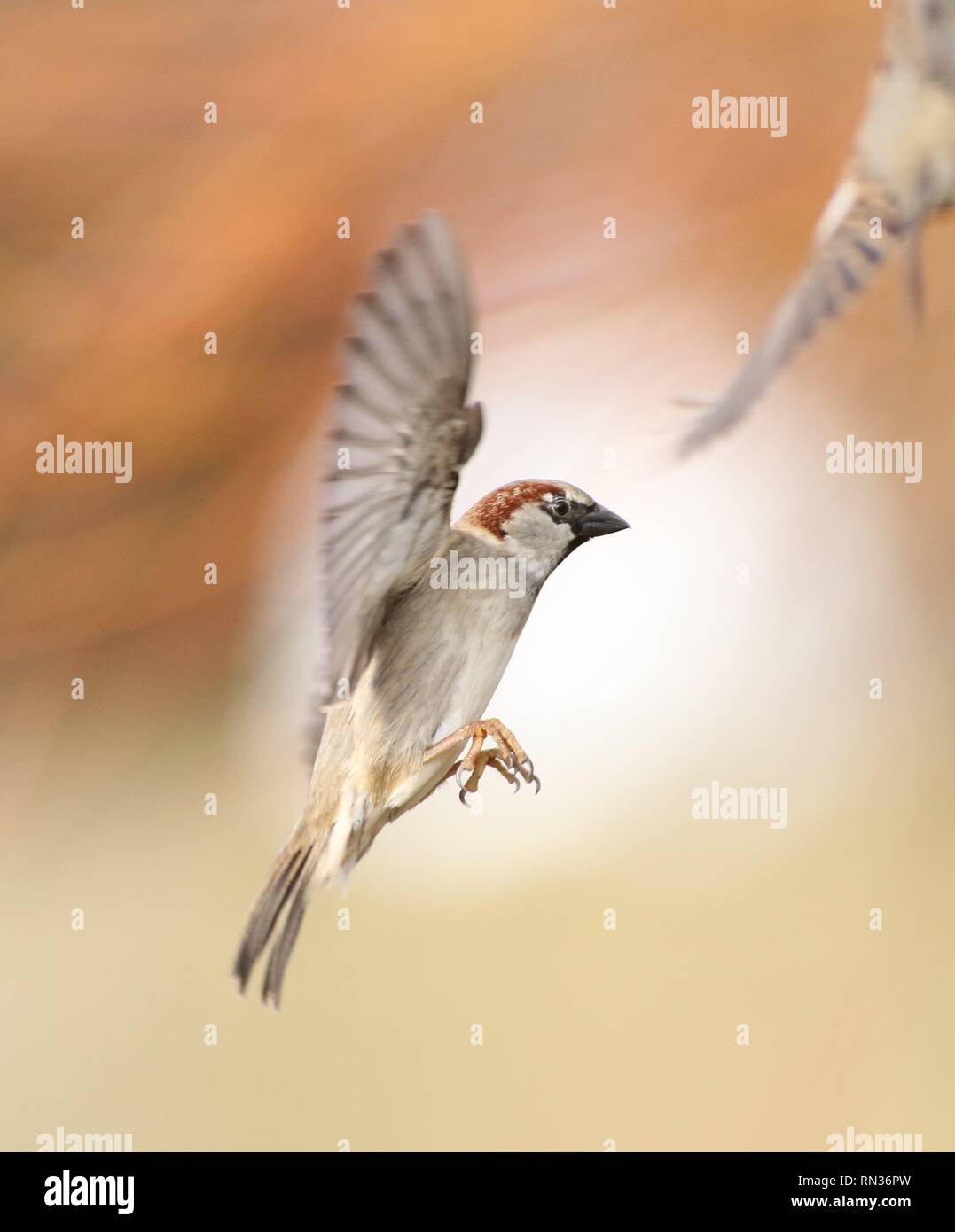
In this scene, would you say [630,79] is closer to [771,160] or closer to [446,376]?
[771,160]

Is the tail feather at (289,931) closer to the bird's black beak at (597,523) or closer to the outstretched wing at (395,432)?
the outstretched wing at (395,432)

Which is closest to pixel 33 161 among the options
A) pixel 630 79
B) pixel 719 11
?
pixel 630 79

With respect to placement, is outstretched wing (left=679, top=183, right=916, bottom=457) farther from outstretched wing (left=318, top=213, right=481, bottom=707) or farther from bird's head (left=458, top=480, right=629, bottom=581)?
outstretched wing (left=318, top=213, right=481, bottom=707)

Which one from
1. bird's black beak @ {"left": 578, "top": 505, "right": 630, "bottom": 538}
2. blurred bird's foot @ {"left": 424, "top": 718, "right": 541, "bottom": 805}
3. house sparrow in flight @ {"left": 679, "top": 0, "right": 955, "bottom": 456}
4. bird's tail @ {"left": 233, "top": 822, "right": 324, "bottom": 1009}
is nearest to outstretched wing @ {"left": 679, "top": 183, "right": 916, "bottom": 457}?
house sparrow in flight @ {"left": 679, "top": 0, "right": 955, "bottom": 456}

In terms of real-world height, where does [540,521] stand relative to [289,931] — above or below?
above

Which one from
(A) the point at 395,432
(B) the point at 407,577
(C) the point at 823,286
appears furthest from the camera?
(C) the point at 823,286

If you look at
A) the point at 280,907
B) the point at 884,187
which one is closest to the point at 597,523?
the point at 280,907

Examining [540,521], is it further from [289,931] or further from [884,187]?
[884,187]
